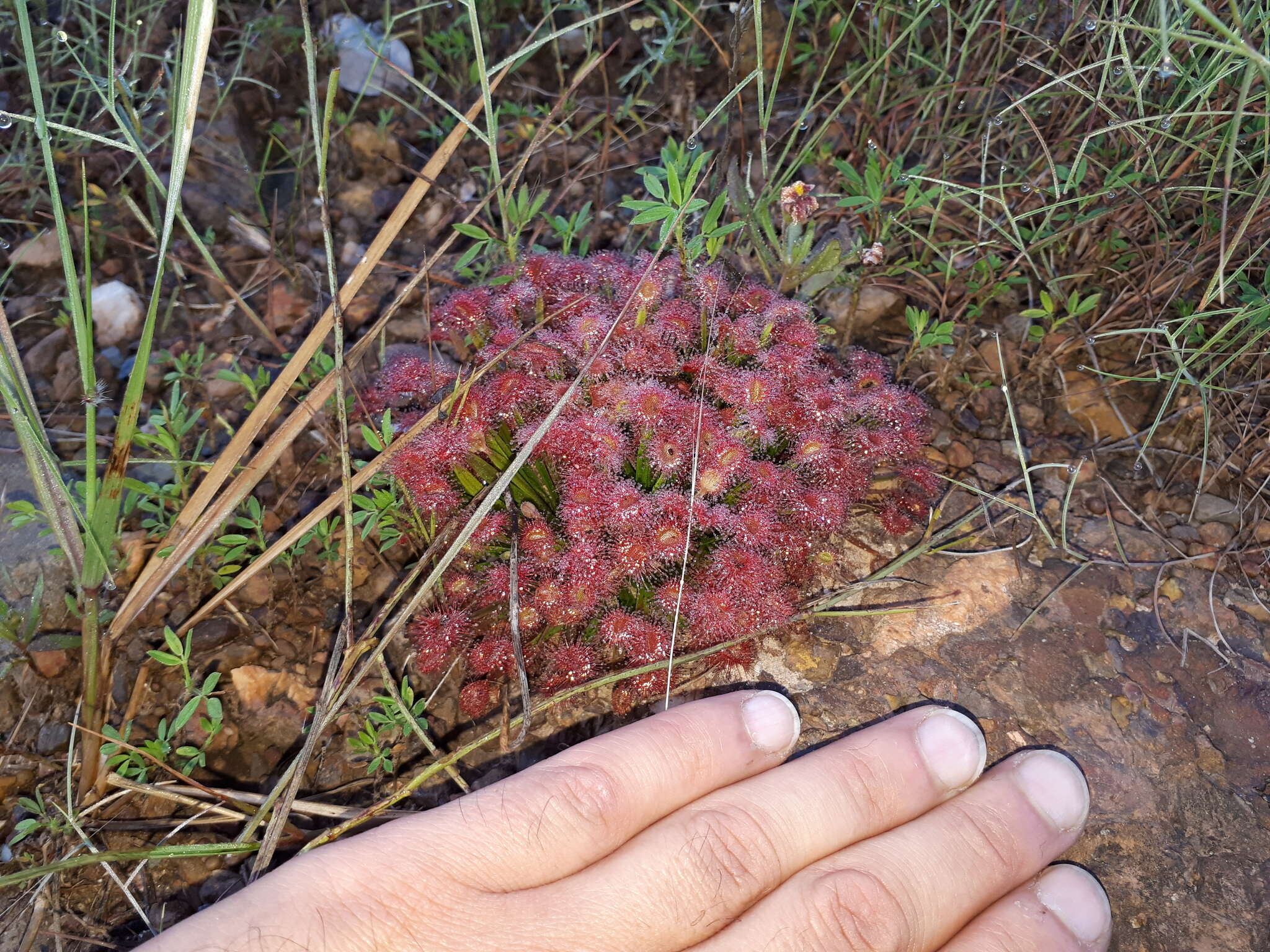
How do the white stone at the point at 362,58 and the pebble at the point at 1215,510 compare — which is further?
the white stone at the point at 362,58

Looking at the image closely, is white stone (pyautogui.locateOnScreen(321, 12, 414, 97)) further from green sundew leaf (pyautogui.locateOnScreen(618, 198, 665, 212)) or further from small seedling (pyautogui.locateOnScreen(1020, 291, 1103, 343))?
small seedling (pyautogui.locateOnScreen(1020, 291, 1103, 343))

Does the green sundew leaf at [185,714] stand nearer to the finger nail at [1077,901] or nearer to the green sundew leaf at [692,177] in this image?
the green sundew leaf at [692,177]

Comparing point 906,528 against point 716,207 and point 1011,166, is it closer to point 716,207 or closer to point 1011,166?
point 716,207

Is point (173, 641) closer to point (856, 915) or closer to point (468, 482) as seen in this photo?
point (468, 482)

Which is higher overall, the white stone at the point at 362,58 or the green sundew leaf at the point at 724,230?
the green sundew leaf at the point at 724,230

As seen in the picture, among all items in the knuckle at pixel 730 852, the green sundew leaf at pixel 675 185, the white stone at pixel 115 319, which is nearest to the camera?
the knuckle at pixel 730 852

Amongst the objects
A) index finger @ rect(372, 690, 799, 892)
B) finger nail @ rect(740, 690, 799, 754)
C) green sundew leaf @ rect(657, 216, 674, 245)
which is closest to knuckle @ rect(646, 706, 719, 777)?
index finger @ rect(372, 690, 799, 892)

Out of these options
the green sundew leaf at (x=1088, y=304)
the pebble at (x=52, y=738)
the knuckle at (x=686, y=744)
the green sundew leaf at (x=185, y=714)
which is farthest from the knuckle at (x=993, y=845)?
the pebble at (x=52, y=738)
